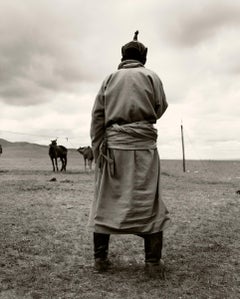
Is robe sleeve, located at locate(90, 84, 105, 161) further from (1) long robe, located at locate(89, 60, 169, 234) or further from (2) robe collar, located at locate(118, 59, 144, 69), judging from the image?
(2) robe collar, located at locate(118, 59, 144, 69)

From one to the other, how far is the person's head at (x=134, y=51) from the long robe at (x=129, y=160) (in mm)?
184

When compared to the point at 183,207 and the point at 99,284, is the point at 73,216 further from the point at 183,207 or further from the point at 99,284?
the point at 99,284

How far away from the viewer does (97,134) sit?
405cm

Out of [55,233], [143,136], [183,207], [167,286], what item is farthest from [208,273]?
[183,207]

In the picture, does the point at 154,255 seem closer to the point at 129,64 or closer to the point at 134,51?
the point at 129,64

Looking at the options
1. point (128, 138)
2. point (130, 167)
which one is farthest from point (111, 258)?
point (128, 138)

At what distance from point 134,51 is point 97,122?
2.55 ft

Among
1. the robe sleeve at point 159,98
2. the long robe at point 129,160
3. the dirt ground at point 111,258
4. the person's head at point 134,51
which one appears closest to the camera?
the dirt ground at point 111,258

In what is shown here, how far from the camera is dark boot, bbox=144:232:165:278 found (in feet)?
12.6

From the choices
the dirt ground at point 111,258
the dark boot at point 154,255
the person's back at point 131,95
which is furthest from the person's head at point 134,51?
the dirt ground at point 111,258

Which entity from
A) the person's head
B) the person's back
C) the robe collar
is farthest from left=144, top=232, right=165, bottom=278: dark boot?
the person's head

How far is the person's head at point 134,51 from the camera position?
160 inches

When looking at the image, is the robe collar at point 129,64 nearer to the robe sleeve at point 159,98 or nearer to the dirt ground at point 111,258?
the robe sleeve at point 159,98

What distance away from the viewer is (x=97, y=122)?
403 centimetres
